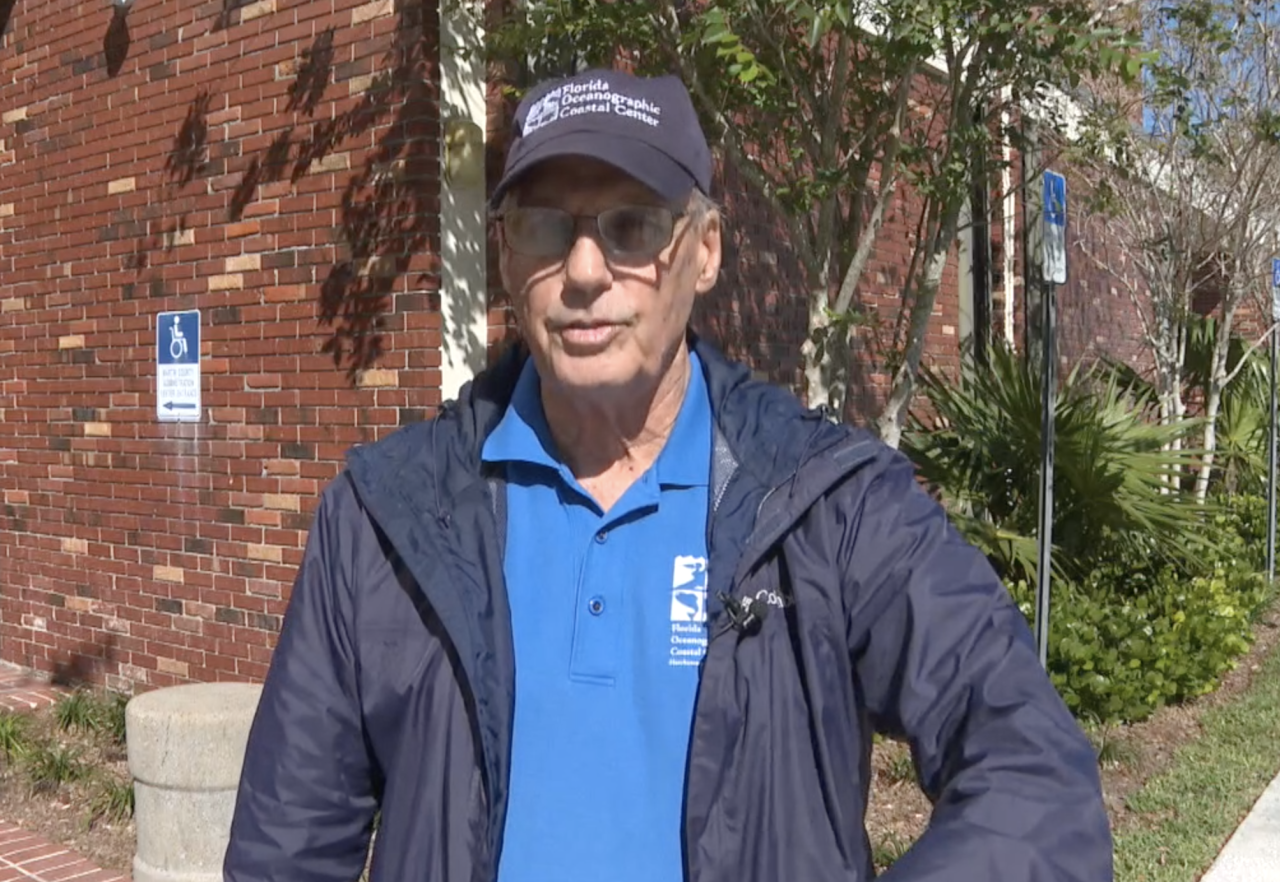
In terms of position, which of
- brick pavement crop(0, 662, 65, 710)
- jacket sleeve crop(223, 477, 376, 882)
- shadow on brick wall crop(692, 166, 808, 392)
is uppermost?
shadow on brick wall crop(692, 166, 808, 392)

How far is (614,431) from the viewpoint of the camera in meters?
1.95

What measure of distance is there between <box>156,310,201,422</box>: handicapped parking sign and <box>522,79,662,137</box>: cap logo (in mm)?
5016

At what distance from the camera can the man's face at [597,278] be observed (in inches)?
72.3

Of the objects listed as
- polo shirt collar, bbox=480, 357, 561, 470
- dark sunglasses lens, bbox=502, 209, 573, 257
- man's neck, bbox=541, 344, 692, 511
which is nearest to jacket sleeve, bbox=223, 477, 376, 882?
polo shirt collar, bbox=480, 357, 561, 470

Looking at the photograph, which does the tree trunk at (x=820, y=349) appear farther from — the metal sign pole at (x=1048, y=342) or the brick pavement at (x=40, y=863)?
the brick pavement at (x=40, y=863)

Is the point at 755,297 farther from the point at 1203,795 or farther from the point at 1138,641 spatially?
the point at 1203,795

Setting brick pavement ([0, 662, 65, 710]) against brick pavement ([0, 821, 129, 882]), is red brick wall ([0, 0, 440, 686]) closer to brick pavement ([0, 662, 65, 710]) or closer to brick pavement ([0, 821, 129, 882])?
brick pavement ([0, 662, 65, 710])

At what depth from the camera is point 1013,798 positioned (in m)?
1.47

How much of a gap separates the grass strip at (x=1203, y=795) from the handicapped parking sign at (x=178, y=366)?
4.81m

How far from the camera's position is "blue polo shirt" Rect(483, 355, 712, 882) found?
170 centimetres

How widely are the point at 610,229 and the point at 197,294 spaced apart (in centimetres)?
510

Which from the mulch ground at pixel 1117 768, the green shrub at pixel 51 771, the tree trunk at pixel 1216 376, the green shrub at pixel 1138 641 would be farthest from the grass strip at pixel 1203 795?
the green shrub at pixel 51 771

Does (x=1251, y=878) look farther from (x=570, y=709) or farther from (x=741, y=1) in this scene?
(x=570, y=709)

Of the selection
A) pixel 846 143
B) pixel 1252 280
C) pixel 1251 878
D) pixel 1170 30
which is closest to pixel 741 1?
pixel 846 143
